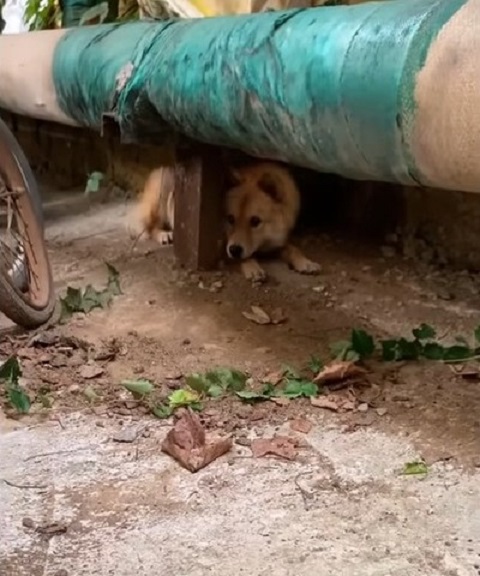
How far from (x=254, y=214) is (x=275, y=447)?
1.40 m

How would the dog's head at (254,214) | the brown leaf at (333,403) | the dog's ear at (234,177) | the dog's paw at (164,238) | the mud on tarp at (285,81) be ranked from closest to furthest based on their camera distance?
the mud on tarp at (285,81), the brown leaf at (333,403), the dog's head at (254,214), the dog's ear at (234,177), the dog's paw at (164,238)

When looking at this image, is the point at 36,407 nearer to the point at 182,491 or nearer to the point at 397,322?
the point at 182,491

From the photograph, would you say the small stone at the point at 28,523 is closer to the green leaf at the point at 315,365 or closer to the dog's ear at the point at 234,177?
the green leaf at the point at 315,365

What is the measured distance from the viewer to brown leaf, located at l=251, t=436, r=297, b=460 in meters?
1.55

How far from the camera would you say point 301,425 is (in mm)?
1662

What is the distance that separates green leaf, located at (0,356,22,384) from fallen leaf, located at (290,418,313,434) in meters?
0.59

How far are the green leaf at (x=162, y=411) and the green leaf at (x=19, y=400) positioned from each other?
0.81 ft

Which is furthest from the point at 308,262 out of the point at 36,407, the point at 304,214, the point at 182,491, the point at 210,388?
the point at 182,491

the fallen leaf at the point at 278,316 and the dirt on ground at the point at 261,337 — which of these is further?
the fallen leaf at the point at 278,316

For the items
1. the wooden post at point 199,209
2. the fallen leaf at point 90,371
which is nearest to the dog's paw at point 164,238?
the wooden post at point 199,209

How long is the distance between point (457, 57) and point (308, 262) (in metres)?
1.47

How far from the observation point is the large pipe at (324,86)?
135 cm

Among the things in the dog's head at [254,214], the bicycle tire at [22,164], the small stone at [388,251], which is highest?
the bicycle tire at [22,164]

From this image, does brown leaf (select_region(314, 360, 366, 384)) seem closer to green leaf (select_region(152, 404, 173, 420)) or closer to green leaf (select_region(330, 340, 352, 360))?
green leaf (select_region(330, 340, 352, 360))
